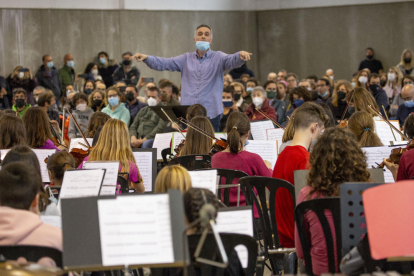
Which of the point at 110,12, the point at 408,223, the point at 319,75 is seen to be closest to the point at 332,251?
the point at 408,223

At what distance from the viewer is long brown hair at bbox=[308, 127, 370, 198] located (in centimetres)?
258

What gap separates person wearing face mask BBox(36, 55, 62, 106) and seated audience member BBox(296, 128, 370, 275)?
9.54 m

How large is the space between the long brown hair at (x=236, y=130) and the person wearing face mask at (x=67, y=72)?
8442 mm

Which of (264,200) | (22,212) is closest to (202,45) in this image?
(264,200)

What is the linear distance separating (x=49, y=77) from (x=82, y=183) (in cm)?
904

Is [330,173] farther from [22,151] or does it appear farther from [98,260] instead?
[22,151]

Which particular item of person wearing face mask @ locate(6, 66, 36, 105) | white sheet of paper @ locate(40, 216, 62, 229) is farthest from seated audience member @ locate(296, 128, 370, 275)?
person wearing face mask @ locate(6, 66, 36, 105)

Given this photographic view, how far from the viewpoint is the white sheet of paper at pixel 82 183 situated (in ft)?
9.48

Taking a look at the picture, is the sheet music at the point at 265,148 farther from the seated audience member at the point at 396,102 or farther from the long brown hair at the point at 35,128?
the seated audience member at the point at 396,102

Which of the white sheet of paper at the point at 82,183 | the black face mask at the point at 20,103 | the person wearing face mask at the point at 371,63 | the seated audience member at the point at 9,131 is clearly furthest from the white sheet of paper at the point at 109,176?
the person wearing face mask at the point at 371,63

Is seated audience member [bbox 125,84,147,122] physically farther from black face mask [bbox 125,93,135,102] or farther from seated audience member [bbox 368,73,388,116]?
seated audience member [bbox 368,73,388,116]

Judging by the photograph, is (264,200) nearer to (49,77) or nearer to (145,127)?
(145,127)

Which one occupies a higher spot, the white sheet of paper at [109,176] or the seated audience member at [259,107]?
the seated audience member at [259,107]

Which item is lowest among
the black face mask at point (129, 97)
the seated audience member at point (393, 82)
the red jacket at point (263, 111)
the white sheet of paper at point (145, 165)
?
the white sheet of paper at point (145, 165)
